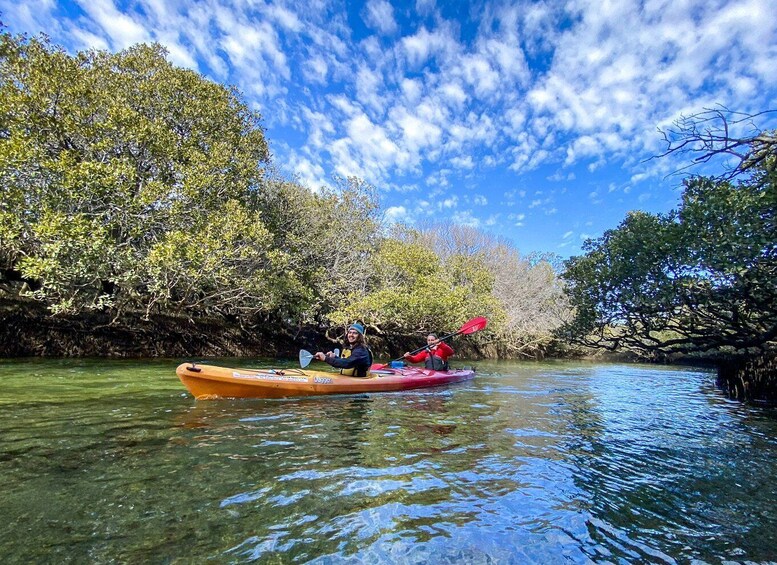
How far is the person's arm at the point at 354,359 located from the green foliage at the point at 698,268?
21.0 ft

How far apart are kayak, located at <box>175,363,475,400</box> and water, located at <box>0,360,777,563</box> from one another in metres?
0.39

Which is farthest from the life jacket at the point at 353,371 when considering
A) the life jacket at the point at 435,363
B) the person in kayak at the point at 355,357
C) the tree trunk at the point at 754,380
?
the tree trunk at the point at 754,380

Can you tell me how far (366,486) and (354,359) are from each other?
492 centimetres

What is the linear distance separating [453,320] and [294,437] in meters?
14.4

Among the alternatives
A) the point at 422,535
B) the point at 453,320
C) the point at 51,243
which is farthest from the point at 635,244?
the point at 51,243

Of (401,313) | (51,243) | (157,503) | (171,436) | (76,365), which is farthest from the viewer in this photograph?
(401,313)

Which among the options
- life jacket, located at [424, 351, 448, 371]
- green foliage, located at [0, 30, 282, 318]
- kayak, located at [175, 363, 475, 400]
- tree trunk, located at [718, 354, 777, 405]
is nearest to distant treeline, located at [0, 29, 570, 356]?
green foliage, located at [0, 30, 282, 318]

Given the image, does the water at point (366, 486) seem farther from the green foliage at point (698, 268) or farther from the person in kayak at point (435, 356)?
the person in kayak at point (435, 356)

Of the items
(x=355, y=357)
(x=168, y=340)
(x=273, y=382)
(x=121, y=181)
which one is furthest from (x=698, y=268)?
(x=168, y=340)

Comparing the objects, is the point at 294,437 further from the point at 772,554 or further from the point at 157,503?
the point at 772,554

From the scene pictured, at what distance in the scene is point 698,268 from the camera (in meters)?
9.11

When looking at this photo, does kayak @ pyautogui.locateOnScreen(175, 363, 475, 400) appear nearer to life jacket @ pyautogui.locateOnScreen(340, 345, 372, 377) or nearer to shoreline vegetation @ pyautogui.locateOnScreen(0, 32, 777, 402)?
life jacket @ pyautogui.locateOnScreen(340, 345, 372, 377)

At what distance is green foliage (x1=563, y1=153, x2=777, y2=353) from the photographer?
7.81 meters

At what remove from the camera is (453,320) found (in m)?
18.6
